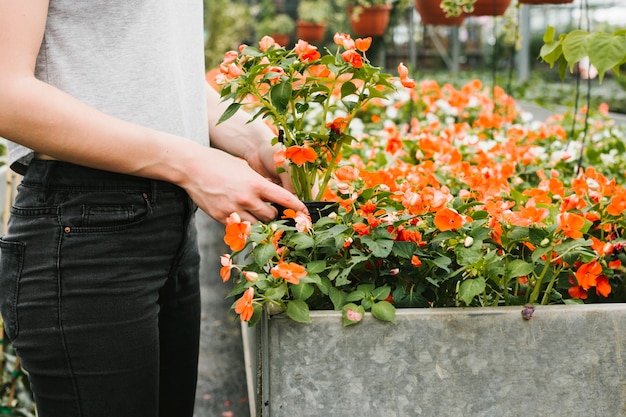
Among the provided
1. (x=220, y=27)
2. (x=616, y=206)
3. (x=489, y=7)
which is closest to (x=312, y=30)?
(x=220, y=27)

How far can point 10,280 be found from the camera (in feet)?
3.65

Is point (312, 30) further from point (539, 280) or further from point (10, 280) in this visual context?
point (10, 280)

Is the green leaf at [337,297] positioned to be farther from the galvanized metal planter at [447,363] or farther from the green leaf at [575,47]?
the green leaf at [575,47]

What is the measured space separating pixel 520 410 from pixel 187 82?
0.73 m

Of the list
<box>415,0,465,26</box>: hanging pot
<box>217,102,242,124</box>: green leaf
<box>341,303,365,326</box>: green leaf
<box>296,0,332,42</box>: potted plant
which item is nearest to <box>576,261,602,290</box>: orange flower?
<box>341,303,365,326</box>: green leaf

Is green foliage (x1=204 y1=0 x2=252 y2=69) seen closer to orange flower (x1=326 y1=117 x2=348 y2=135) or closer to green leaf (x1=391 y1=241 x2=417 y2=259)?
orange flower (x1=326 y1=117 x2=348 y2=135)

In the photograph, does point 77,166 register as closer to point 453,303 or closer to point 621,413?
point 453,303

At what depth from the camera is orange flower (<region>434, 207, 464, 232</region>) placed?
1221 millimetres

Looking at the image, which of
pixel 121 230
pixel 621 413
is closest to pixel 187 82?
pixel 121 230

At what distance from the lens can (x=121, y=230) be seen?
1.09 metres

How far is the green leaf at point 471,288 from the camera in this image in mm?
1149

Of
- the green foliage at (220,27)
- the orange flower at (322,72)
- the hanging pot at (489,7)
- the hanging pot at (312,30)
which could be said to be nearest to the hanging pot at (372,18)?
the hanging pot at (489,7)

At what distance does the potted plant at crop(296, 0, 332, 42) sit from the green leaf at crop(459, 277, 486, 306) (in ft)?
26.9

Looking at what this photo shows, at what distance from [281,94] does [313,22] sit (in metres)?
8.56
